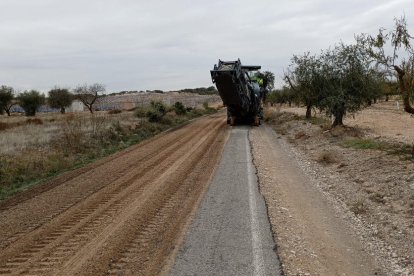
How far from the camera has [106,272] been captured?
22.4 feet

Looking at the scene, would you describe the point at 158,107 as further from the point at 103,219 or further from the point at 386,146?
the point at 103,219

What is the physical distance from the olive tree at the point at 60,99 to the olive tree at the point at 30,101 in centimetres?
191

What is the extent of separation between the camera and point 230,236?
8500 millimetres

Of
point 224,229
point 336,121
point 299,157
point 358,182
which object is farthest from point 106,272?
point 336,121

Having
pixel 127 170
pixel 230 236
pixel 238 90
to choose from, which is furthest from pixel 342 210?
pixel 238 90

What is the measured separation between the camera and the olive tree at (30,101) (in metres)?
82.8

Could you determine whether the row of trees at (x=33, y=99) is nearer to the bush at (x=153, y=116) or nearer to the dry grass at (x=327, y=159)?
the bush at (x=153, y=116)

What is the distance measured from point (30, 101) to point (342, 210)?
81.2m

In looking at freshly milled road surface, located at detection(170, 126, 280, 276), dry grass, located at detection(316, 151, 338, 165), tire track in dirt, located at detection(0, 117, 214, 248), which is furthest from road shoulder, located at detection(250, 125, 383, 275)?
tire track in dirt, located at detection(0, 117, 214, 248)

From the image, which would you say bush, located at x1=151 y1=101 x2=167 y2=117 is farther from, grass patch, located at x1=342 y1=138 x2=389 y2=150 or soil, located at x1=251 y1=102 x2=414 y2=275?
soil, located at x1=251 y1=102 x2=414 y2=275

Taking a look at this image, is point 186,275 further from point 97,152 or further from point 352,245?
point 97,152

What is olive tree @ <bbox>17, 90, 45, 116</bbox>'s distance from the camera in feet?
271

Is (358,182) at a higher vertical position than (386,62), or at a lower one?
lower

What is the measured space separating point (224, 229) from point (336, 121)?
63.5 feet
